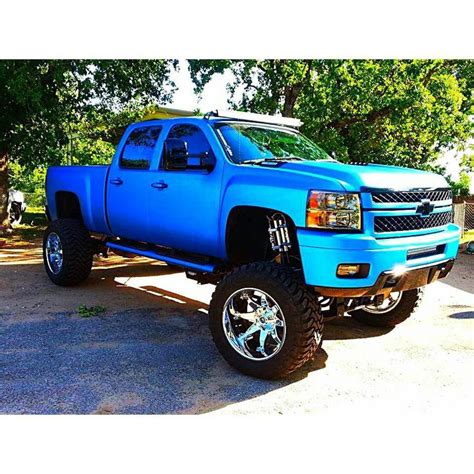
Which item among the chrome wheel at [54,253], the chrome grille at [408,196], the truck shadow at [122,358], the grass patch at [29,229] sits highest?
the chrome grille at [408,196]

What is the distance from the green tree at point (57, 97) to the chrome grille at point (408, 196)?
8384 millimetres

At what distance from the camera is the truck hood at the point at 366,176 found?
12.7 ft

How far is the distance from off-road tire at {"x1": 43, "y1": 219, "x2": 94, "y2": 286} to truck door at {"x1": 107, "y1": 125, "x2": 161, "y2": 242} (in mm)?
722

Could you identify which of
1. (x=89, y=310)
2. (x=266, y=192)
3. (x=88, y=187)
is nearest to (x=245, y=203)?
(x=266, y=192)

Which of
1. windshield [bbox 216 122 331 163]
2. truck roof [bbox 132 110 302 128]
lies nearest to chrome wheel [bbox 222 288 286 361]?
windshield [bbox 216 122 331 163]

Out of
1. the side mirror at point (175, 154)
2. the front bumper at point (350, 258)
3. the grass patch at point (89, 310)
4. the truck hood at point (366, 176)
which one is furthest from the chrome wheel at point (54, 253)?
the front bumper at point (350, 258)

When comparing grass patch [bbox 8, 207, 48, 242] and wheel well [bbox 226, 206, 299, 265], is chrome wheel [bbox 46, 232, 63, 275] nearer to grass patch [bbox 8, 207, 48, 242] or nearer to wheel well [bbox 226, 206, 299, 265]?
wheel well [bbox 226, 206, 299, 265]

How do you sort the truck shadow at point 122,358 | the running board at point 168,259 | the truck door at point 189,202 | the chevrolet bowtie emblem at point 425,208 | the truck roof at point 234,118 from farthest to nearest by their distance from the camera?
the truck roof at point 234,118, the running board at point 168,259, the truck door at point 189,202, the chevrolet bowtie emblem at point 425,208, the truck shadow at point 122,358

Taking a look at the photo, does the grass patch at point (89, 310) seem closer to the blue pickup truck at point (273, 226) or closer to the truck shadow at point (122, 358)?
the truck shadow at point (122, 358)

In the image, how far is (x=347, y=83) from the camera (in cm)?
1353


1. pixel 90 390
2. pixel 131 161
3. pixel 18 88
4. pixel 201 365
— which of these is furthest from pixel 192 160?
pixel 18 88

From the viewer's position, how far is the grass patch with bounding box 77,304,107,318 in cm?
570

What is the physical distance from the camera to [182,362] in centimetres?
439

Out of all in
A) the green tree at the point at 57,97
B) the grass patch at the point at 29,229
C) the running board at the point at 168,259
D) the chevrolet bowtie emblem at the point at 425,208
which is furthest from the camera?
the grass patch at the point at 29,229
